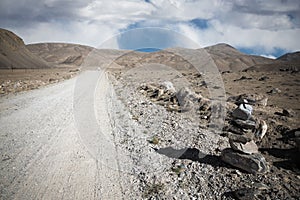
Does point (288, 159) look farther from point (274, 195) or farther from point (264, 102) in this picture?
point (264, 102)

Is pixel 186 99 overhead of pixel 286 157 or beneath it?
overhead

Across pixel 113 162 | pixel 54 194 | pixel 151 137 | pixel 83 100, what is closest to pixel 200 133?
pixel 151 137

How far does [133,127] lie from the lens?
12.7m

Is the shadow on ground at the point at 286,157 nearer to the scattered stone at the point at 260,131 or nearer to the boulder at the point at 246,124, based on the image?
the scattered stone at the point at 260,131

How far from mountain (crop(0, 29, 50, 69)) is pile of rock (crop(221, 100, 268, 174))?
4526 inches

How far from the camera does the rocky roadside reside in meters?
7.18

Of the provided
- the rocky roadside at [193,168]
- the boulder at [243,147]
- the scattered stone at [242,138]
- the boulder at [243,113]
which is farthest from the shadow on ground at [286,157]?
the boulder at [243,113]

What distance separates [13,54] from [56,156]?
13696cm

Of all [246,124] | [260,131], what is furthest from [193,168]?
[260,131]

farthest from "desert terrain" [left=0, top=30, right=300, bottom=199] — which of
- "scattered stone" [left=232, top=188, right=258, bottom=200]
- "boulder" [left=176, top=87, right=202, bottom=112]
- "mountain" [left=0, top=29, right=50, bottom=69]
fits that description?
"mountain" [left=0, top=29, right=50, bottom=69]

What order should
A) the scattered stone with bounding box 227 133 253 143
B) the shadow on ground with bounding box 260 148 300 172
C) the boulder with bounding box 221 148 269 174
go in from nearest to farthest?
the boulder with bounding box 221 148 269 174 < the scattered stone with bounding box 227 133 253 143 < the shadow on ground with bounding box 260 148 300 172

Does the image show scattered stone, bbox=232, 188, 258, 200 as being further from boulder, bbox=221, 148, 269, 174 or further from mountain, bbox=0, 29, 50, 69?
mountain, bbox=0, 29, 50, 69

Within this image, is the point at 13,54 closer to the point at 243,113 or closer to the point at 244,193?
the point at 243,113

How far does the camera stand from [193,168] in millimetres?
8562
